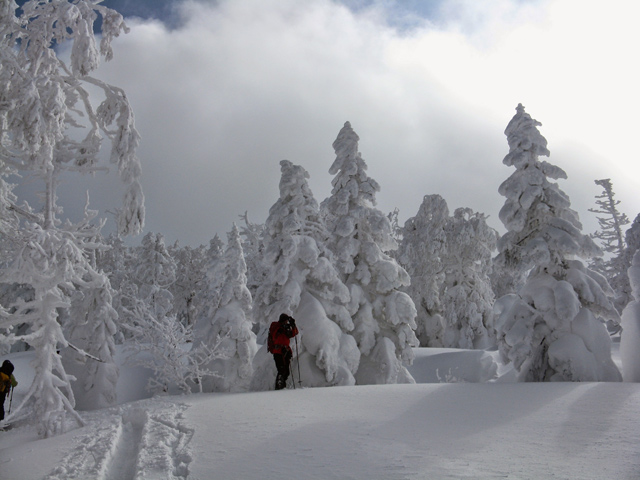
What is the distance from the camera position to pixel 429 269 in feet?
116

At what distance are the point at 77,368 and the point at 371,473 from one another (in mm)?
22793

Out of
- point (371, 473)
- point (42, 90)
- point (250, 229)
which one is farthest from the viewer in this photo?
point (250, 229)

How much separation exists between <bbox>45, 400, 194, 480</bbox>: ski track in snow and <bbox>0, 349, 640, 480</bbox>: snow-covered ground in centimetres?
2

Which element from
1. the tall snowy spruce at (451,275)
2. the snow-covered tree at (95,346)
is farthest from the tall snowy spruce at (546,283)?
the tall snowy spruce at (451,275)

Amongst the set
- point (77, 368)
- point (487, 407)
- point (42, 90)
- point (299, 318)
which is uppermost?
point (42, 90)

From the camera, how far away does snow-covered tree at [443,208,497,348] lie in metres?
31.9

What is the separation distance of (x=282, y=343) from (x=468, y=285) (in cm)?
2471

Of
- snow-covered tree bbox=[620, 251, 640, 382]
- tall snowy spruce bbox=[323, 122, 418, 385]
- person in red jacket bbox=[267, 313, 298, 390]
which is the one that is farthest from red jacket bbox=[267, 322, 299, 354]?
snow-covered tree bbox=[620, 251, 640, 382]

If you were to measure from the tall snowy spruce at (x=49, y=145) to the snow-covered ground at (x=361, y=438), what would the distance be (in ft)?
5.66

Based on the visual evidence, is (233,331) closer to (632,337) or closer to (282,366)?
(282,366)

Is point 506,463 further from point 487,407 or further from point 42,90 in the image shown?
point 42,90

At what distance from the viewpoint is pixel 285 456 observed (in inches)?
198

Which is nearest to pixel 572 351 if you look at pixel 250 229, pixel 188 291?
pixel 250 229

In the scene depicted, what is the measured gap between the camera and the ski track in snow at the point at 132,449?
4891 mm
